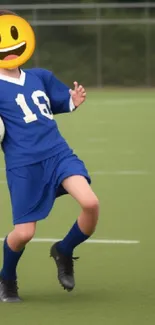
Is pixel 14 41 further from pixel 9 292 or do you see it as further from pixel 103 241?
pixel 103 241

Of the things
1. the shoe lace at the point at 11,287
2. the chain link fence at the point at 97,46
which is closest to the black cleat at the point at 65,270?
the shoe lace at the point at 11,287

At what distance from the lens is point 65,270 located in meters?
7.32

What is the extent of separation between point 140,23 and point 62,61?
244cm

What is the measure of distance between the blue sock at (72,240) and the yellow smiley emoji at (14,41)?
3.45ft

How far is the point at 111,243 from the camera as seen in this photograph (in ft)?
30.2

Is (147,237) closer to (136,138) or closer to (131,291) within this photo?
(131,291)

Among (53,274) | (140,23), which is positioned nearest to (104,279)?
(53,274)

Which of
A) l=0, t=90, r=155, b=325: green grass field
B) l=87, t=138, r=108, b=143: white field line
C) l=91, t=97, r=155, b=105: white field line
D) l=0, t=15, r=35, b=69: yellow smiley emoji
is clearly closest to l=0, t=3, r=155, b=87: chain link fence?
l=91, t=97, r=155, b=105: white field line

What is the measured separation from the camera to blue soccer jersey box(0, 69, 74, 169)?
700 cm

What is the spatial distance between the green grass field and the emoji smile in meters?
1.47

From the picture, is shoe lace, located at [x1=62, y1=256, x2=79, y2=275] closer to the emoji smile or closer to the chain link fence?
the emoji smile

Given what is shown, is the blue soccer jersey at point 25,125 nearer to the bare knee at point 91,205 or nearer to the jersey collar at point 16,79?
the jersey collar at point 16,79

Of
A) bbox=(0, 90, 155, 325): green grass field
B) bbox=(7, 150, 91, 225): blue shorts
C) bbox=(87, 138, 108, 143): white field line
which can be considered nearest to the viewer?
bbox=(0, 90, 155, 325): green grass field

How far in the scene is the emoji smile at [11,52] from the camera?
6934mm
